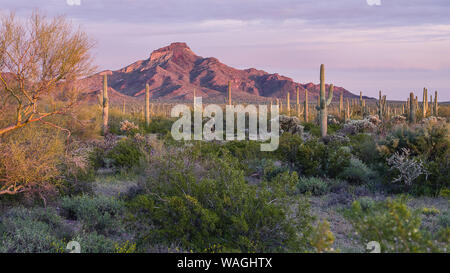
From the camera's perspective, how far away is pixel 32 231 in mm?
5418

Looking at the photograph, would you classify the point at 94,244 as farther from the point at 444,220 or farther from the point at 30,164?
the point at 444,220

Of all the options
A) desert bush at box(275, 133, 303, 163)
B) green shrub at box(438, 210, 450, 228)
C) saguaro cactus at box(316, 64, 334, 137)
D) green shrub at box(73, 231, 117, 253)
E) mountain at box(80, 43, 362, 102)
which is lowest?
green shrub at box(438, 210, 450, 228)

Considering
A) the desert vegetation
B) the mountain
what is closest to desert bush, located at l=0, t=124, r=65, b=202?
the desert vegetation

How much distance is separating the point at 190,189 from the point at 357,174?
608 cm

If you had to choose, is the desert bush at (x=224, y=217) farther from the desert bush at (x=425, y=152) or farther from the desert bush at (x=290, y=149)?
the desert bush at (x=290, y=149)

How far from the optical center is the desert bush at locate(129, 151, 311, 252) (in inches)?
193

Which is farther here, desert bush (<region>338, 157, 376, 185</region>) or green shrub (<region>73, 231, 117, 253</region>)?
desert bush (<region>338, 157, 376, 185</region>)

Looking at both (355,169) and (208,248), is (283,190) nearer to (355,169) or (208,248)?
(208,248)

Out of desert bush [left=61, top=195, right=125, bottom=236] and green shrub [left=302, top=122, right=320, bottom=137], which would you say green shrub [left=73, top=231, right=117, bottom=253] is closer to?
desert bush [left=61, top=195, right=125, bottom=236]

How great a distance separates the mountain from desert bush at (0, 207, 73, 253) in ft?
393

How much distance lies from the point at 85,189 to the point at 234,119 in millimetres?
22633

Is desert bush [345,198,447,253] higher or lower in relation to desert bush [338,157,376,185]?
higher

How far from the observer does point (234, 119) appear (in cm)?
3072
